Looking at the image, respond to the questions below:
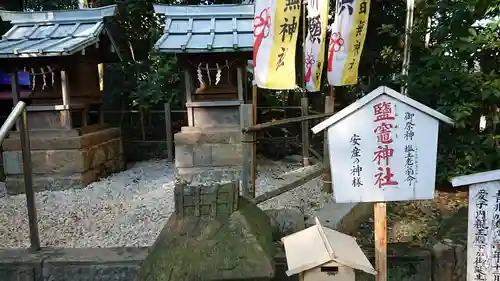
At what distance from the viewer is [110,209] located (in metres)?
5.93

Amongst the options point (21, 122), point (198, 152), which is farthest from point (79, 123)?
point (21, 122)

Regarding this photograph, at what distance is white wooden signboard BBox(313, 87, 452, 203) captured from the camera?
7.54ft

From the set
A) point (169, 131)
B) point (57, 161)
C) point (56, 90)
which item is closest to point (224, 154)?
point (169, 131)

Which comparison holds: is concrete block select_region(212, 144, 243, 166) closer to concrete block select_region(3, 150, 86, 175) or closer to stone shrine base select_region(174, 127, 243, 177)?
stone shrine base select_region(174, 127, 243, 177)

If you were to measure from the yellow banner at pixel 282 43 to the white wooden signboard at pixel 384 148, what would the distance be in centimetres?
202

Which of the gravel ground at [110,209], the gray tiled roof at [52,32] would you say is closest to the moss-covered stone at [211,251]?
the gravel ground at [110,209]

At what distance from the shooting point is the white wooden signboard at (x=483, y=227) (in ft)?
7.31

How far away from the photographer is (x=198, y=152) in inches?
293

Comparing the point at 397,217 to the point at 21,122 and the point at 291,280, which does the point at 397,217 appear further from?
the point at 21,122

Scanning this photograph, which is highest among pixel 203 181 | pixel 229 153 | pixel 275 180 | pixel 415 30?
pixel 415 30

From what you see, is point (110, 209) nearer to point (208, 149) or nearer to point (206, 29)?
point (208, 149)

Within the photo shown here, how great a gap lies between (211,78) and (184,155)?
1517mm

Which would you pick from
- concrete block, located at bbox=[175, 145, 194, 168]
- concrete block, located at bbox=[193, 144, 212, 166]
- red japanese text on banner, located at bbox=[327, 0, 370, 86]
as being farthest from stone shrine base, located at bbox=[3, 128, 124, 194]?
red japanese text on banner, located at bbox=[327, 0, 370, 86]

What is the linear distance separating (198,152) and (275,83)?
3487mm
